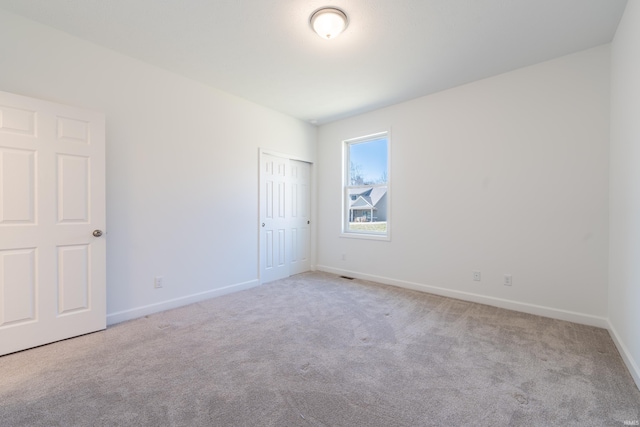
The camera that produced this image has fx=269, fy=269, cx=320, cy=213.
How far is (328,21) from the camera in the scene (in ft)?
7.28

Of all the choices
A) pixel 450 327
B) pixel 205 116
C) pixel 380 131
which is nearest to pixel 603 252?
pixel 450 327

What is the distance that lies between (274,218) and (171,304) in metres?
1.90

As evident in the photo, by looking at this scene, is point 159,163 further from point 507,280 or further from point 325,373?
point 507,280

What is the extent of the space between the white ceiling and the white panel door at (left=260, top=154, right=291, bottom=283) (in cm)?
135

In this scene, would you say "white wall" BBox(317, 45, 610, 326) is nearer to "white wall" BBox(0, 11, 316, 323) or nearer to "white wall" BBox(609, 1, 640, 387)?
"white wall" BBox(609, 1, 640, 387)

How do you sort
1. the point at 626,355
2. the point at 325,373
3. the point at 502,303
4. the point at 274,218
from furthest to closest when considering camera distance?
1. the point at 274,218
2. the point at 502,303
3. the point at 626,355
4. the point at 325,373

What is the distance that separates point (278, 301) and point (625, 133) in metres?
3.68

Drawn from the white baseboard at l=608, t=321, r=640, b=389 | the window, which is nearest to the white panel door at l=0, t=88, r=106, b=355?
the window

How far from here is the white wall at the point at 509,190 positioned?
→ 271cm

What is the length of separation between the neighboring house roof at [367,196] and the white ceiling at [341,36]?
1.63m

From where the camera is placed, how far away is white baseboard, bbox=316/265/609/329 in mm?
2709

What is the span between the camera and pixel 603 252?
8.68 feet

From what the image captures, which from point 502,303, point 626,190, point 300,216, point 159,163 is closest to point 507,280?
point 502,303

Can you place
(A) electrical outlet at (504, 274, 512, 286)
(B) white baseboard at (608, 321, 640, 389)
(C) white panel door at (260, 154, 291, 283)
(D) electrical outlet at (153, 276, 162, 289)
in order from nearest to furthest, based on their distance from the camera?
(B) white baseboard at (608, 321, 640, 389)
(D) electrical outlet at (153, 276, 162, 289)
(A) electrical outlet at (504, 274, 512, 286)
(C) white panel door at (260, 154, 291, 283)
